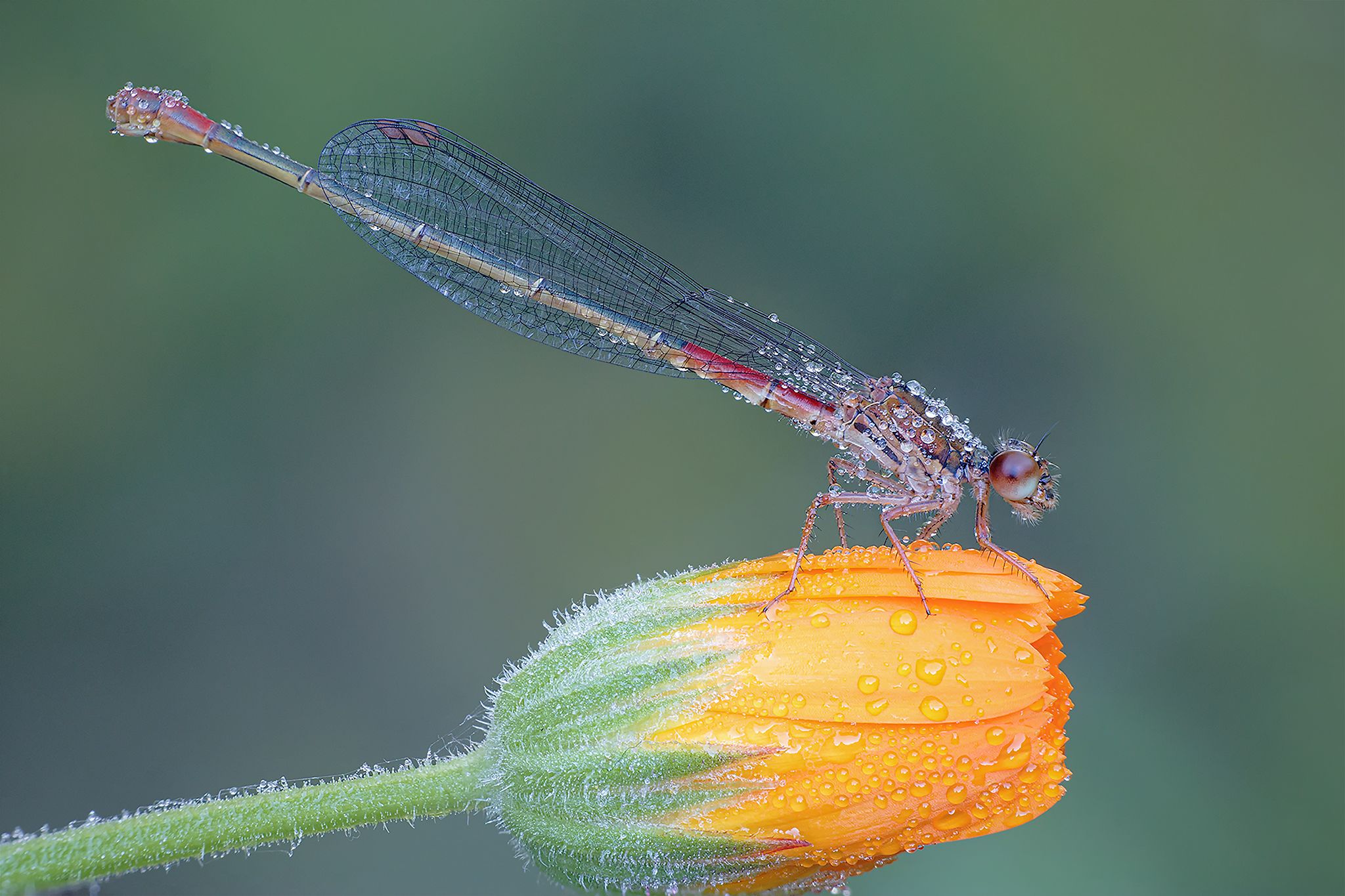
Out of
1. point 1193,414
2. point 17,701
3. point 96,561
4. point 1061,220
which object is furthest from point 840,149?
point 17,701

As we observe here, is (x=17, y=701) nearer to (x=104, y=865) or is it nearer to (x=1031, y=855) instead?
(x=104, y=865)

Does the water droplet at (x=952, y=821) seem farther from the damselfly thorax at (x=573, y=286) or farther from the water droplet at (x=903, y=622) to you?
the damselfly thorax at (x=573, y=286)

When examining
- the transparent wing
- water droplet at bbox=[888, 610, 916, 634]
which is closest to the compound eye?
the transparent wing

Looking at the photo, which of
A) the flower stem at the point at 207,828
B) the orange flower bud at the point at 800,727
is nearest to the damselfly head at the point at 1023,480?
the orange flower bud at the point at 800,727

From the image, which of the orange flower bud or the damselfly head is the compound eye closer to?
the damselfly head

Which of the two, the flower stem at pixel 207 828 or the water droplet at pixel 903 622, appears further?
the water droplet at pixel 903 622

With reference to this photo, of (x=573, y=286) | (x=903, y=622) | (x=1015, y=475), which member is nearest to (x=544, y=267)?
(x=573, y=286)
